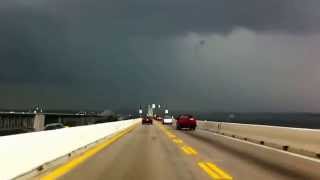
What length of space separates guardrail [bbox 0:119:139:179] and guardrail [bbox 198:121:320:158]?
364 inches

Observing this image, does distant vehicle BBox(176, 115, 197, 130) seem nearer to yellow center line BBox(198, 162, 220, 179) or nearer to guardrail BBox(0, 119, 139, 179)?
guardrail BBox(0, 119, 139, 179)

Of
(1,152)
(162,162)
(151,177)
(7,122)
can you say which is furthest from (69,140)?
(7,122)

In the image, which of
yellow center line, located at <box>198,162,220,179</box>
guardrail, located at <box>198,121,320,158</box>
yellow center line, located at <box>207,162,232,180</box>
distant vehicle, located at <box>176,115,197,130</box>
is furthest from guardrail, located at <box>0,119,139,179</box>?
distant vehicle, located at <box>176,115,197,130</box>

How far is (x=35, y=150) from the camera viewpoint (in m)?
16.0

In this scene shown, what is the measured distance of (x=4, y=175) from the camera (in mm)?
12633

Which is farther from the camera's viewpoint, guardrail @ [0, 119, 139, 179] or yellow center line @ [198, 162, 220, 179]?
yellow center line @ [198, 162, 220, 179]

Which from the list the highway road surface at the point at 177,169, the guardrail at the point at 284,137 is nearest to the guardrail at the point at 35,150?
the highway road surface at the point at 177,169

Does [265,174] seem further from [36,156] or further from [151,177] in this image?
[36,156]

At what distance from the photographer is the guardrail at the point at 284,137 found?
2331 centimetres

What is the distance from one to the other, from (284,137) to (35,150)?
14946mm

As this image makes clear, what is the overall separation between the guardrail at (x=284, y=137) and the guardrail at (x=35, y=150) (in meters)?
9.25

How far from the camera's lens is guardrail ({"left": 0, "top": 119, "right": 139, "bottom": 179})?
12930 mm

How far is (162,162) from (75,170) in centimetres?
362

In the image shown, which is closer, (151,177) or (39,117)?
(151,177)
